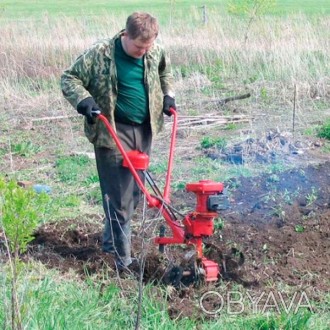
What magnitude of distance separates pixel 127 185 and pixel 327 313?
1.87 meters

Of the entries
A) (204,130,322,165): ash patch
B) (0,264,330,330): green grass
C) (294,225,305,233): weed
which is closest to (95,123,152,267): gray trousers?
(0,264,330,330): green grass

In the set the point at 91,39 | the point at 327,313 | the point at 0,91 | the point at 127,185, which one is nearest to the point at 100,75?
the point at 127,185

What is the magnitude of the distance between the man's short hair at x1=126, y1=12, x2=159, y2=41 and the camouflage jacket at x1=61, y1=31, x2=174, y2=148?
1.24ft

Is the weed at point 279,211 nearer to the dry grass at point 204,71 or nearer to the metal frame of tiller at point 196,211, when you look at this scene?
the metal frame of tiller at point 196,211

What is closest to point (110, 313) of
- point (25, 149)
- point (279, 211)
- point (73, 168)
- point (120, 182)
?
point (120, 182)

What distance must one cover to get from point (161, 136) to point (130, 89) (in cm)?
527

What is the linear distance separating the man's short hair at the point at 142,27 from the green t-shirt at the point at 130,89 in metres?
0.38

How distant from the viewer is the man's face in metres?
5.93

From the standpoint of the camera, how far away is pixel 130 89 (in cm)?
635

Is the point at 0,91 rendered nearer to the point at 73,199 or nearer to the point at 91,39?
the point at 91,39

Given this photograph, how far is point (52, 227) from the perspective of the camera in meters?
7.55

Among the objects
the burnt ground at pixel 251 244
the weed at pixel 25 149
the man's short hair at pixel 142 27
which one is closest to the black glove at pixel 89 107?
the man's short hair at pixel 142 27

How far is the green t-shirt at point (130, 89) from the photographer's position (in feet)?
20.6

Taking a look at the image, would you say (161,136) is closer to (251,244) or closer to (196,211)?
(251,244)
